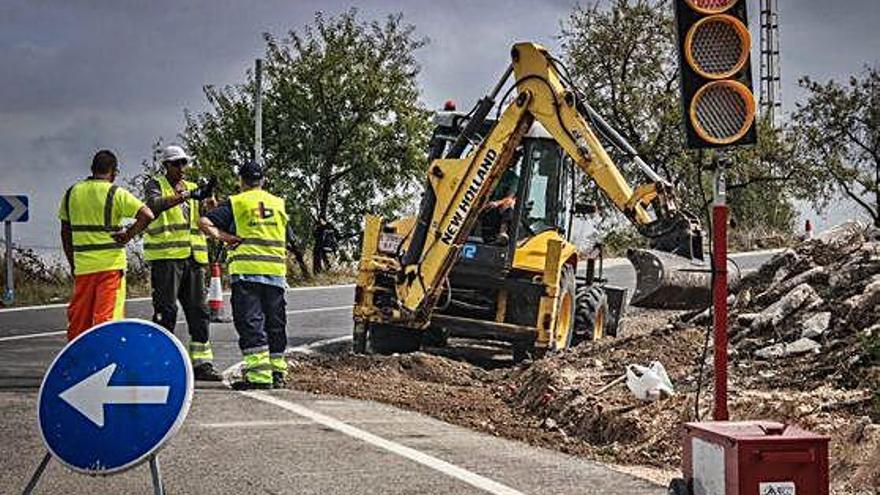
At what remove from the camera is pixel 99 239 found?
10.6m

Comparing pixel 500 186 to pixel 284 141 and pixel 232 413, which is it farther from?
pixel 284 141

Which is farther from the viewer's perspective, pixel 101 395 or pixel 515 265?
pixel 515 265

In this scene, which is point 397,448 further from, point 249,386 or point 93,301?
point 249,386

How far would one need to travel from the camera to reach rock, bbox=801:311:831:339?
12695 millimetres

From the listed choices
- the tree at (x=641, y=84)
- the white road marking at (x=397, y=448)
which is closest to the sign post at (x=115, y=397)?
the white road marking at (x=397, y=448)

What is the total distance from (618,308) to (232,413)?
31.0ft

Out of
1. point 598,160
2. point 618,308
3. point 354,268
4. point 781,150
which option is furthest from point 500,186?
point 781,150

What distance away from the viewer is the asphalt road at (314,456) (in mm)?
7793

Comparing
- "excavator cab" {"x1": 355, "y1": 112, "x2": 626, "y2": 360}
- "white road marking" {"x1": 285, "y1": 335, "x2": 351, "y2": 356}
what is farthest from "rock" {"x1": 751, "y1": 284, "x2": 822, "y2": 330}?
"white road marking" {"x1": 285, "y1": 335, "x2": 351, "y2": 356}

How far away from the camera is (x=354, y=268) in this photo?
118ft

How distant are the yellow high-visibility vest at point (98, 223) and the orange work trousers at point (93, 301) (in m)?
0.06

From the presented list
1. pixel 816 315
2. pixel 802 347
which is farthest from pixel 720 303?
pixel 816 315

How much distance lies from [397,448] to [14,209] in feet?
61.2

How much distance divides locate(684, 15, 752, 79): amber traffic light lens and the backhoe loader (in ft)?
22.7
